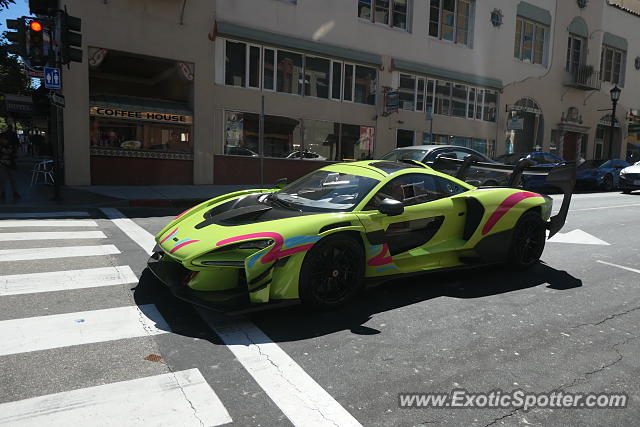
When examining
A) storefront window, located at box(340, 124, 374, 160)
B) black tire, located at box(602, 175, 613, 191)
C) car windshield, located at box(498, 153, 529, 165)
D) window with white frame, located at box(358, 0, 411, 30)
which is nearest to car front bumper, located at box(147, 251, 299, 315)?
car windshield, located at box(498, 153, 529, 165)

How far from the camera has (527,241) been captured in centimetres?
596

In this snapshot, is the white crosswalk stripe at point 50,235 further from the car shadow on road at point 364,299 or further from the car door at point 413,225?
the car door at point 413,225

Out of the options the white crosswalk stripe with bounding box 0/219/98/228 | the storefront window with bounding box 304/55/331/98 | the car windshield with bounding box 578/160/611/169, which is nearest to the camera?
the white crosswalk stripe with bounding box 0/219/98/228

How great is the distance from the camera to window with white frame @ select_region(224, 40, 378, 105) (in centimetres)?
1709

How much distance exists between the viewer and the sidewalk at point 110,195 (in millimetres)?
10830

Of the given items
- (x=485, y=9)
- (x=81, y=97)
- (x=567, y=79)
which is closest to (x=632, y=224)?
(x=81, y=97)

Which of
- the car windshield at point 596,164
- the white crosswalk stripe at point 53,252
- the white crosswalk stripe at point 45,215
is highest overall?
the car windshield at point 596,164

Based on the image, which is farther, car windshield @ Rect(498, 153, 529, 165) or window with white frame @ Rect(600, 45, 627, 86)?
window with white frame @ Rect(600, 45, 627, 86)

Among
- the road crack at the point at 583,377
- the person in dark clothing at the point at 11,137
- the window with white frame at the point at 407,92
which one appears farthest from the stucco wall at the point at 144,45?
the road crack at the point at 583,377

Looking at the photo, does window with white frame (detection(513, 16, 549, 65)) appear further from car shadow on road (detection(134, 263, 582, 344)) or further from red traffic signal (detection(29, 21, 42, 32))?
car shadow on road (detection(134, 263, 582, 344))

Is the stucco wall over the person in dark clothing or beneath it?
over

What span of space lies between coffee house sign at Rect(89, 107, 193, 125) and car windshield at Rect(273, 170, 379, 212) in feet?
38.5

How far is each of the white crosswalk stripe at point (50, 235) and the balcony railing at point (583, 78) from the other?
1141 inches

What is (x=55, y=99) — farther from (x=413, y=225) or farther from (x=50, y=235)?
(x=413, y=225)
